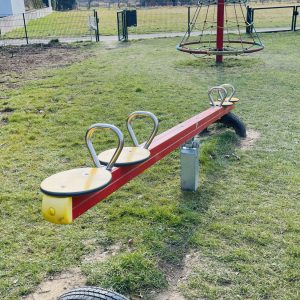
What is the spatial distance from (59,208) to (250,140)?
3.03 metres

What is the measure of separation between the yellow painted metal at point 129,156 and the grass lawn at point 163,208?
58cm

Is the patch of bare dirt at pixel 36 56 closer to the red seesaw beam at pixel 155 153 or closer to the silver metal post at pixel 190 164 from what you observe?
the red seesaw beam at pixel 155 153

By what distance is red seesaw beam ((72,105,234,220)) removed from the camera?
6.30 ft

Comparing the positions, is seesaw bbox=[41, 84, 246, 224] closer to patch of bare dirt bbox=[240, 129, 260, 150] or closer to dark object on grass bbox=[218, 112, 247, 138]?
patch of bare dirt bbox=[240, 129, 260, 150]

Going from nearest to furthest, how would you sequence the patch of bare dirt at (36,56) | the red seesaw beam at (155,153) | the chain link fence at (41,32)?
the red seesaw beam at (155,153) < the patch of bare dirt at (36,56) < the chain link fence at (41,32)

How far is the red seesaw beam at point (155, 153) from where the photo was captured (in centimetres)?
192

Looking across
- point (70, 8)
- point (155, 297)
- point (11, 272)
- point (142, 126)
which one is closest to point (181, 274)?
point (155, 297)

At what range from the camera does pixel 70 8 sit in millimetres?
44500

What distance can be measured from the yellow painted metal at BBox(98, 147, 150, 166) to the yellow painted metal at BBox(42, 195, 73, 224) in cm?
50

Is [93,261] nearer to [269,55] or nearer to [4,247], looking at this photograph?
[4,247]

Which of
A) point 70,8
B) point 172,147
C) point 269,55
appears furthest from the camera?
point 70,8

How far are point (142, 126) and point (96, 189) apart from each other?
3.16 metres

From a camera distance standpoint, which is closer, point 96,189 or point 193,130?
point 96,189

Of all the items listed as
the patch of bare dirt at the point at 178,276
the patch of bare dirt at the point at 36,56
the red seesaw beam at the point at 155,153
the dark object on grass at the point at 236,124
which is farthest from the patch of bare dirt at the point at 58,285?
the patch of bare dirt at the point at 36,56
